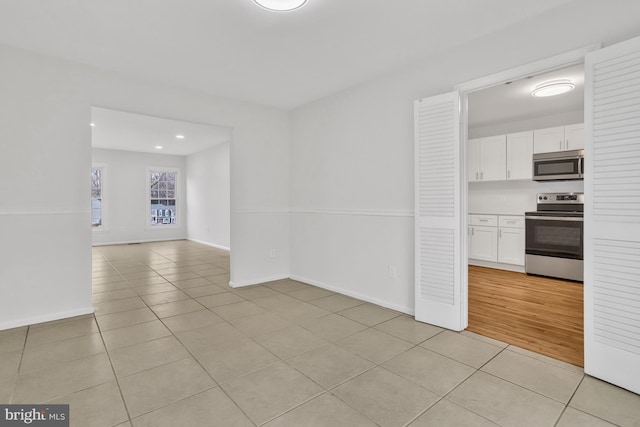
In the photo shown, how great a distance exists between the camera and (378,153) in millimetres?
3549

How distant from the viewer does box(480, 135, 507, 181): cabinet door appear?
5379 millimetres

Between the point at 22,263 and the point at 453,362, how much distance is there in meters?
3.84

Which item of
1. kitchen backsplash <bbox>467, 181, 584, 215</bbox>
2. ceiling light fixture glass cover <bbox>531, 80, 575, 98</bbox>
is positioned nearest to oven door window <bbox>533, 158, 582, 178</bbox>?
kitchen backsplash <bbox>467, 181, 584, 215</bbox>

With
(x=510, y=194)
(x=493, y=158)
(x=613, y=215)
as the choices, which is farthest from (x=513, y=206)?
(x=613, y=215)

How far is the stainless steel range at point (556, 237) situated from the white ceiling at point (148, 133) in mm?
4977

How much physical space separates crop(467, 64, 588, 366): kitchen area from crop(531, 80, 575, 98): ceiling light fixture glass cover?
10 mm

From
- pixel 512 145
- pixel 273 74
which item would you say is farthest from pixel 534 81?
pixel 273 74

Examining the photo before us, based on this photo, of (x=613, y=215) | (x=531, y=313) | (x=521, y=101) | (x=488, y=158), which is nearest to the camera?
(x=613, y=215)

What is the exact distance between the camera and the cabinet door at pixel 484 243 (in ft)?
18.0

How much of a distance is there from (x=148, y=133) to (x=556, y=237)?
7585 mm

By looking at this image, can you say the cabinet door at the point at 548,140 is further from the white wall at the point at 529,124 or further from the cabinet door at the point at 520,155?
the white wall at the point at 529,124

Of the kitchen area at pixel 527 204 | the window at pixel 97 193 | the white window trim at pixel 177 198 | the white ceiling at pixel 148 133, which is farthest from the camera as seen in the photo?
the white window trim at pixel 177 198

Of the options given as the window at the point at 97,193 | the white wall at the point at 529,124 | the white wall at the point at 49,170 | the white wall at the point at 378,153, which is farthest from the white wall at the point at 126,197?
the white wall at the point at 529,124

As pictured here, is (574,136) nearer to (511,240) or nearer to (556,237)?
(556,237)
